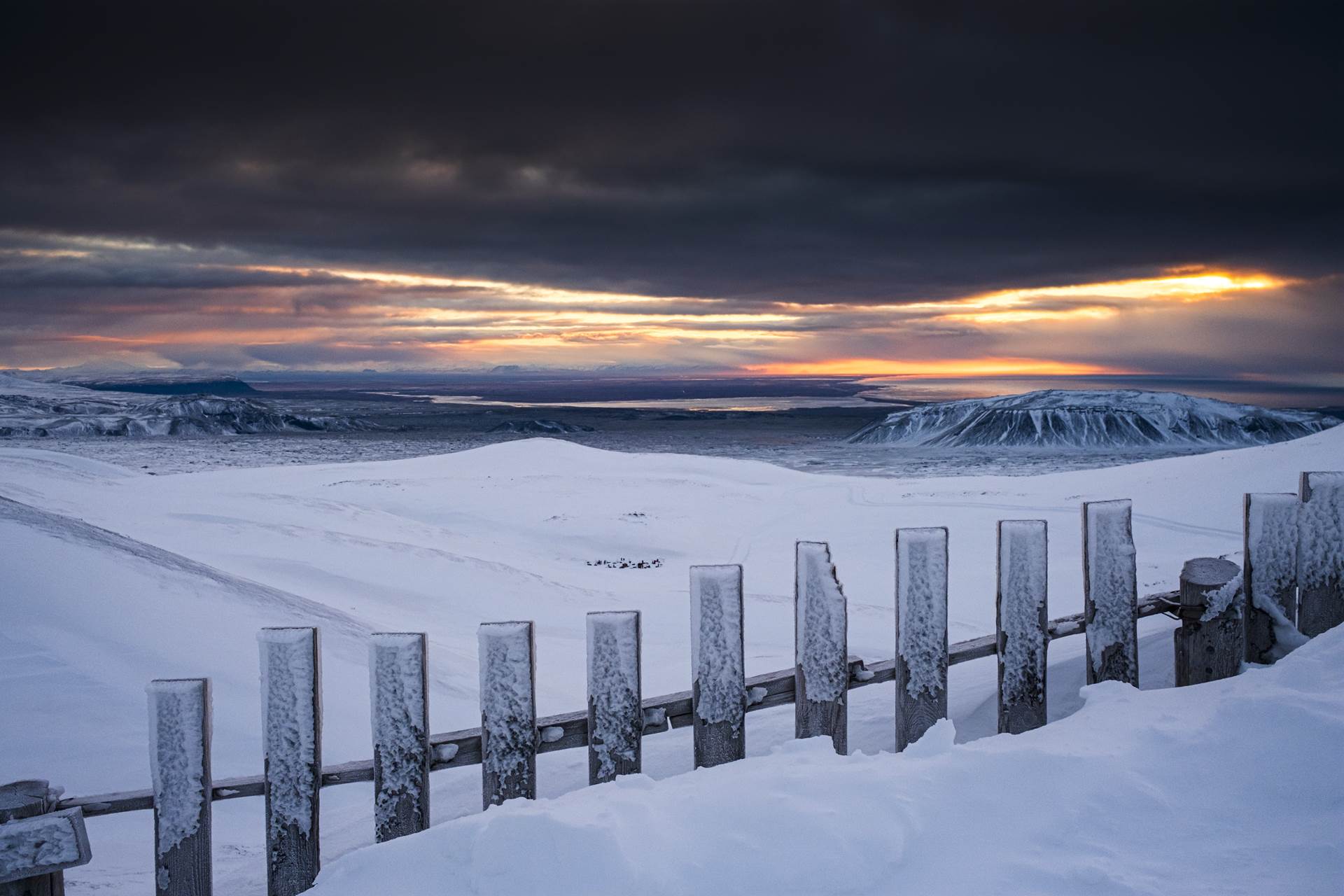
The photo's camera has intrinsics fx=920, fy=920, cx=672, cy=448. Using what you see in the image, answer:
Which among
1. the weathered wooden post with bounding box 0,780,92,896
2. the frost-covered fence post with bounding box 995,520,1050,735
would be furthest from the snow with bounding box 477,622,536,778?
the frost-covered fence post with bounding box 995,520,1050,735

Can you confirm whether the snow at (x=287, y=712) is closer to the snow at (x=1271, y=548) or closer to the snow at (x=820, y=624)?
the snow at (x=820, y=624)

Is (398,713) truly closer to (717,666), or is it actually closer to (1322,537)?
(717,666)

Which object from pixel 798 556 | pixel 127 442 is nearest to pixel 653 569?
pixel 798 556

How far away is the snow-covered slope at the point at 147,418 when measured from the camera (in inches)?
3812

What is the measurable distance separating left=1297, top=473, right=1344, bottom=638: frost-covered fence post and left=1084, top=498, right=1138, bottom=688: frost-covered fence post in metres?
0.72

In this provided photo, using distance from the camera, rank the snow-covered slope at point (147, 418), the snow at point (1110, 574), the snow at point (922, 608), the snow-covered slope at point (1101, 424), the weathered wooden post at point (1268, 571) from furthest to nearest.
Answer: the snow-covered slope at point (147, 418), the snow-covered slope at point (1101, 424), the weathered wooden post at point (1268, 571), the snow at point (1110, 574), the snow at point (922, 608)

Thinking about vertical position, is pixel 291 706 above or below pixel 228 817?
above

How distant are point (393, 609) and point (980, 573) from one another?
7846 mm

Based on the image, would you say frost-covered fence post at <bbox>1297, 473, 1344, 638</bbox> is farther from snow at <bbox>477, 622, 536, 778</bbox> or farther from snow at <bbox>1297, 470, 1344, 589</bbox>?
snow at <bbox>477, 622, 536, 778</bbox>

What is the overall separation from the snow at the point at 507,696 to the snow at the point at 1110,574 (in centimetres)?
204

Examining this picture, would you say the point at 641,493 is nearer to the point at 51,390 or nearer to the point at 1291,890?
the point at 1291,890

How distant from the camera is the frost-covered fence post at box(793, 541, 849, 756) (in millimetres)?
2904

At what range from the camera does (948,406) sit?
10606 centimetres

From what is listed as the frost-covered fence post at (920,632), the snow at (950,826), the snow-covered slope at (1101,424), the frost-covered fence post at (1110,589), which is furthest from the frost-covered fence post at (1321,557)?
the snow-covered slope at (1101,424)
